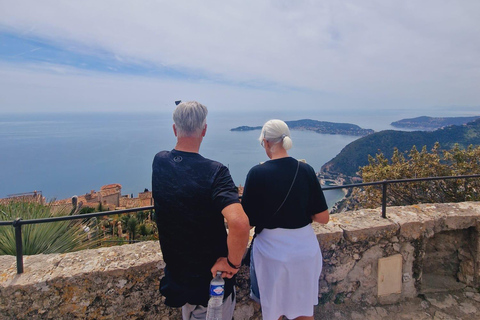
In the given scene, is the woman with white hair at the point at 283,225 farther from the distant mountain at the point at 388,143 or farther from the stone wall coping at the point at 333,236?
the distant mountain at the point at 388,143

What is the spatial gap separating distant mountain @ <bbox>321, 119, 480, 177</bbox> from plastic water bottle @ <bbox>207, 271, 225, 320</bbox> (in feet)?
146

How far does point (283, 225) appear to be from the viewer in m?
1.84

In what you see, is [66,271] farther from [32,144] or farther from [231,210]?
[32,144]

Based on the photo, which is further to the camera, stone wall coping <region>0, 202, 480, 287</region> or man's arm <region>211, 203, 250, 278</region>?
stone wall coping <region>0, 202, 480, 287</region>

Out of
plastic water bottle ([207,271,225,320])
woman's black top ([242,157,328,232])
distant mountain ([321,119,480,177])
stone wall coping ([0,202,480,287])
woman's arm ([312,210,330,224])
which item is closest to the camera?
plastic water bottle ([207,271,225,320])

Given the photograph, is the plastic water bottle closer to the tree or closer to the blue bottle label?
A: the blue bottle label

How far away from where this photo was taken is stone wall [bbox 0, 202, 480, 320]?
6.68 feet

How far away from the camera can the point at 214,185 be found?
4.83 feet

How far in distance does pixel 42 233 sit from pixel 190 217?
7.06 feet

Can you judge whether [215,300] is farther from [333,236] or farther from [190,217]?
[333,236]

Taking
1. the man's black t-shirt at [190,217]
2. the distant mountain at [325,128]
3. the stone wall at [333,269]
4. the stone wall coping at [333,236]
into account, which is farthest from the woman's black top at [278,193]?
the distant mountain at [325,128]

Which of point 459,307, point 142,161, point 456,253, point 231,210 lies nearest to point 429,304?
point 459,307

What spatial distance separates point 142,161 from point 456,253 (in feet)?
300

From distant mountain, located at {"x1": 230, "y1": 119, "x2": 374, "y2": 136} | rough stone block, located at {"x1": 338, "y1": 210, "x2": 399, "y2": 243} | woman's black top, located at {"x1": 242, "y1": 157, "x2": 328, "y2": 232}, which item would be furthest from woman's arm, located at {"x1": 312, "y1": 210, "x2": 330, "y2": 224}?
distant mountain, located at {"x1": 230, "y1": 119, "x2": 374, "y2": 136}
